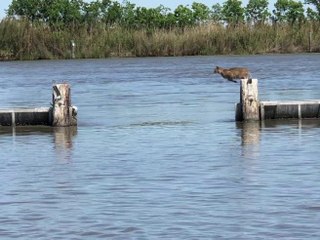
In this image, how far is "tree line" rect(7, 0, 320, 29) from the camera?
8575 cm

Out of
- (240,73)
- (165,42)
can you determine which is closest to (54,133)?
(240,73)

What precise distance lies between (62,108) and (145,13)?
68.0 m

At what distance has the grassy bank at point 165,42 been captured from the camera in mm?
63344

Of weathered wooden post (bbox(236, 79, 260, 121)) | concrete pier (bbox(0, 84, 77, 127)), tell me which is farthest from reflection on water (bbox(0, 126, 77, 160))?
weathered wooden post (bbox(236, 79, 260, 121))

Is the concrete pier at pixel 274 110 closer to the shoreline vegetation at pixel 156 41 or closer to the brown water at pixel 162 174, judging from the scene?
the brown water at pixel 162 174

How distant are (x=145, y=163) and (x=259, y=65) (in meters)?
33.6

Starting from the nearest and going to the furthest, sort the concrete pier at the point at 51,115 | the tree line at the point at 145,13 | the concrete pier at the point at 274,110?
the concrete pier at the point at 51,115 → the concrete pier at the point at 274,110 → the tree line at the point at 145,13

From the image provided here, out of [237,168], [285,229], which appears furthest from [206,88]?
[285,229]

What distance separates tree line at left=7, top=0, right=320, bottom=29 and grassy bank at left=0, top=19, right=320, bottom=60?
51.7 ft

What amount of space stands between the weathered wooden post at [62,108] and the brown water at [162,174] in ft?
1.01

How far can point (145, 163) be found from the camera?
54.3 ft

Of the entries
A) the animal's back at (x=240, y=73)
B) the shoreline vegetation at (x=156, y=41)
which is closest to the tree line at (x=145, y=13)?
the shoreline vegetation at (x=156, y=41)

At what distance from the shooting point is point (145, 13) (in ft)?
294

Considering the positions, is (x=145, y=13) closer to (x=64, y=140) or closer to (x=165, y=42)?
(x=165, y=42)
